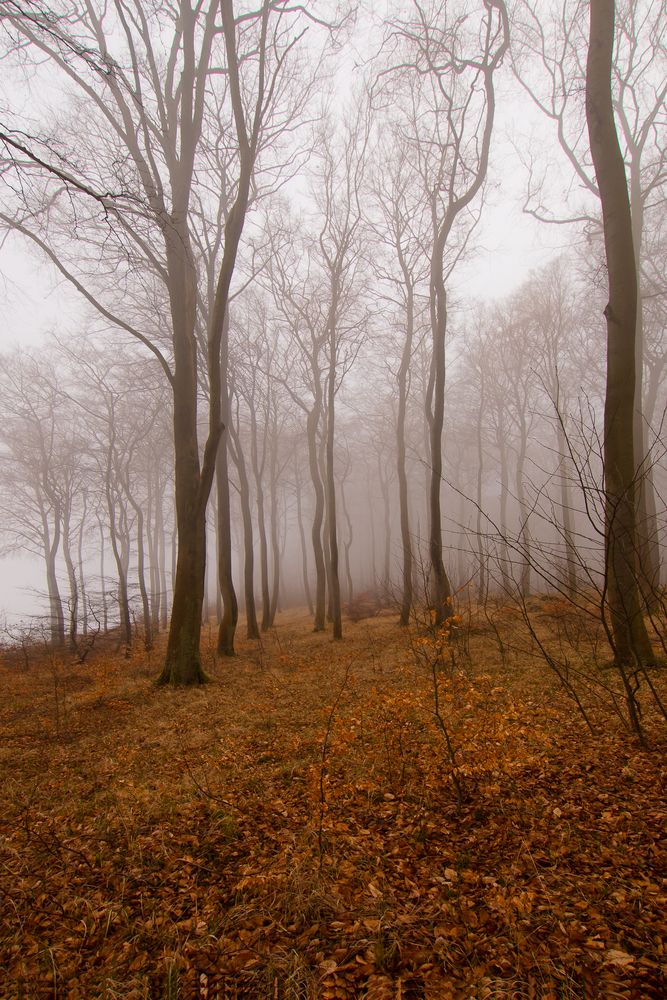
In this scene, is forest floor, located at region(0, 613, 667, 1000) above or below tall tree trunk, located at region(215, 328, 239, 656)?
below

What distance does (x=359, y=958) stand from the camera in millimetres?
2014

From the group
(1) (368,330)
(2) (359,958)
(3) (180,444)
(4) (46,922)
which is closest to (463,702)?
(2) (359,958)

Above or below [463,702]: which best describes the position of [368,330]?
above

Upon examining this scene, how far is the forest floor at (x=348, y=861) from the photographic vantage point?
196 cm

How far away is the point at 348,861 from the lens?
2.66 m

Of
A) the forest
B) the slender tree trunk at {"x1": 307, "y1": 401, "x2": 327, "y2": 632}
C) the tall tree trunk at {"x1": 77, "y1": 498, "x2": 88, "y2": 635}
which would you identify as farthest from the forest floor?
the slender tree trunk at {"x1": 307, "y1": 401, "x2": 327, "y2": 632}

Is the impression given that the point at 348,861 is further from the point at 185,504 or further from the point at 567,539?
the point at 185,504

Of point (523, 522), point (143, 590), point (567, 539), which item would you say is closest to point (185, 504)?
point (567, 539)

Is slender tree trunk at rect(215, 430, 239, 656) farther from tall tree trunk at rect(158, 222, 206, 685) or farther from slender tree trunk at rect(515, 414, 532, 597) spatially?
slender tree trunk at rect(515, 414, 532, 597)

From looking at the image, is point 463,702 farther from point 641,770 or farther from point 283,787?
point 283,787

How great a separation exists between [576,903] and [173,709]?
17.9ft

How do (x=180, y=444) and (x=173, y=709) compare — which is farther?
(x=180, y=444)

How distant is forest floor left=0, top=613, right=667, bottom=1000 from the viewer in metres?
1.96

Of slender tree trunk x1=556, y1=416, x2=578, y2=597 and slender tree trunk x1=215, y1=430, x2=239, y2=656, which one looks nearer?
slender tree trunk x1=556, y1=416, x2=578, y2=597
